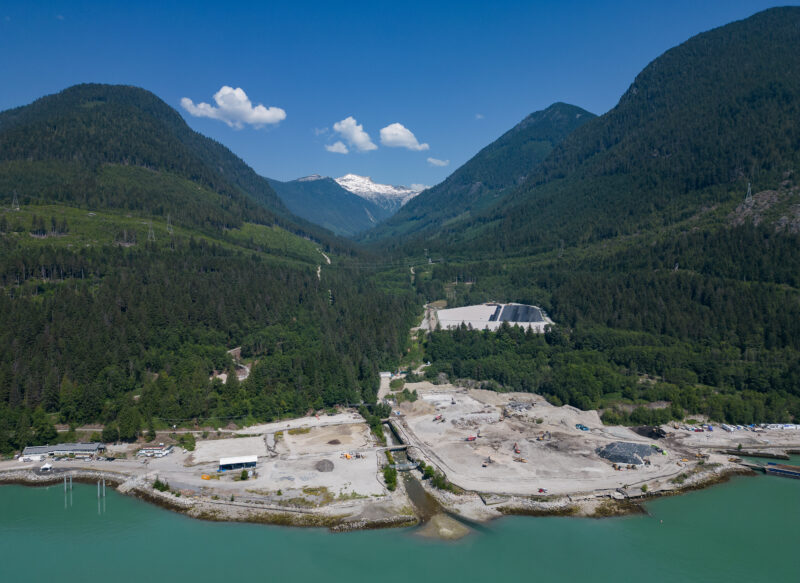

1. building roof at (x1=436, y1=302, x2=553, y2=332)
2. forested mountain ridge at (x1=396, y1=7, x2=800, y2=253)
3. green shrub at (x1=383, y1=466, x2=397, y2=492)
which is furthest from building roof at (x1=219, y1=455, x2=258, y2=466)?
forested mountain ridge at (x1=396, y1=7, x2=800, y2=253)

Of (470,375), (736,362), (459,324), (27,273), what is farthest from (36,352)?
(736,362)

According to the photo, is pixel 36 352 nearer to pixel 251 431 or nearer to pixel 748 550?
pixel 251 431

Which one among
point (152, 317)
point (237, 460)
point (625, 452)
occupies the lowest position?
point (625, 452)

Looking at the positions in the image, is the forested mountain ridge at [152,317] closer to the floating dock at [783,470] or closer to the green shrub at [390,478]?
the green shrub at [390,478]

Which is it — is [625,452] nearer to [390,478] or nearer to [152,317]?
[390,478]


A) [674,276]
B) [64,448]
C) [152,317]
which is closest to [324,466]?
[64,448]

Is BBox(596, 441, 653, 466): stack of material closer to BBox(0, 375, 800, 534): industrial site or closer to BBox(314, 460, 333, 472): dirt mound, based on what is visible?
BBox(0, 375, 800, 534): industrial site
